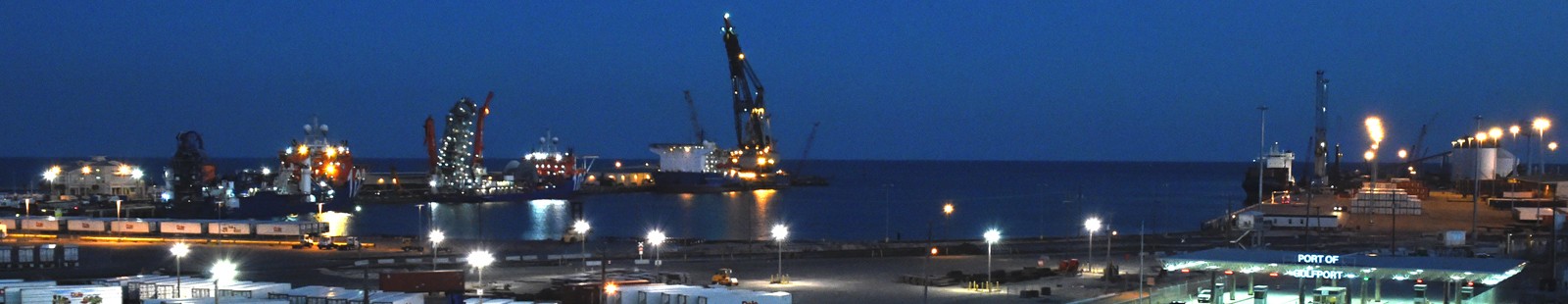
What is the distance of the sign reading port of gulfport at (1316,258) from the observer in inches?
1009

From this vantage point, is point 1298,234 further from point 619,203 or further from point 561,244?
point 619,203

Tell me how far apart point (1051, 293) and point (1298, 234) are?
2608 centimetres

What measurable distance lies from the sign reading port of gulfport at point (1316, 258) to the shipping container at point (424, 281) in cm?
1535

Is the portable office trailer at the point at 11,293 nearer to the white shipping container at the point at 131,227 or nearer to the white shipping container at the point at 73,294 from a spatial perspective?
the white shipping container at the point at 73,294

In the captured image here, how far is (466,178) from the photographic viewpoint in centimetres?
12112

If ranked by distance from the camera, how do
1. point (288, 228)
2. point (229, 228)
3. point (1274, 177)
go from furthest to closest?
point (1274, 177), point (229, 228), point (288, 228)

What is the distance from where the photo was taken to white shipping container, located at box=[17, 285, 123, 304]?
25844mm

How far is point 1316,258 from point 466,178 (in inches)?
4021

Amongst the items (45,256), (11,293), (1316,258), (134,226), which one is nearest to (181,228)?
(134,226)

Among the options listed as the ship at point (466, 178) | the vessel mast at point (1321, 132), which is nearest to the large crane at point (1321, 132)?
the vessel mast at point (1321, 132)

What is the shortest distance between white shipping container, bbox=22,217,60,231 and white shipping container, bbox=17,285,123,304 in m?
28.5

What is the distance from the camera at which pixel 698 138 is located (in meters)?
171

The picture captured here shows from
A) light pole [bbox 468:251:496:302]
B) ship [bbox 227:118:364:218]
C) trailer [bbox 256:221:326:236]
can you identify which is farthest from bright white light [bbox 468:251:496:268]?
ship [bbox 227:118:364:218]

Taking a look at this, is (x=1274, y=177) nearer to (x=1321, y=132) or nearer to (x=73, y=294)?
(x=1321, y=132)
